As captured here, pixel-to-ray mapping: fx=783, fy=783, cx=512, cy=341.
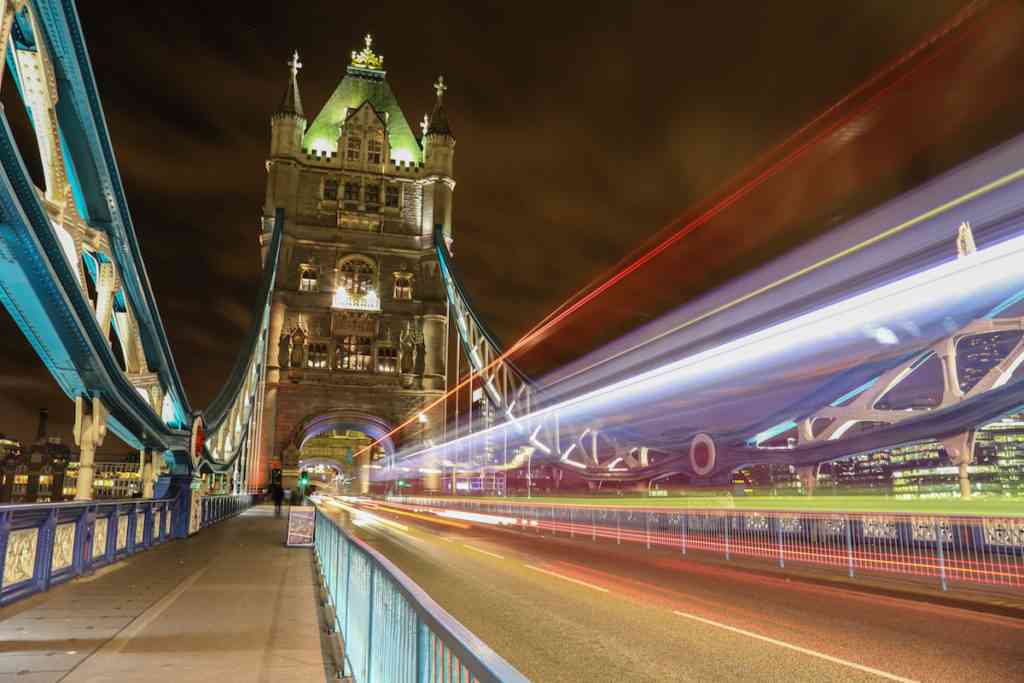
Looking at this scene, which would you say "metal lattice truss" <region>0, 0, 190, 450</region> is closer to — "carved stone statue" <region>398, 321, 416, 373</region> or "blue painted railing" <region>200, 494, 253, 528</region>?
"blue painted railing" <region>200, 494, 253, 528</region>

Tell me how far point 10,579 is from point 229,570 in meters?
4.45

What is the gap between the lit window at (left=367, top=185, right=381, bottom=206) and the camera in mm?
68125

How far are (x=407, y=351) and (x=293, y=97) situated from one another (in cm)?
2633

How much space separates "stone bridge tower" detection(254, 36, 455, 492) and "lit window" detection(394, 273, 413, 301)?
3.3 inches

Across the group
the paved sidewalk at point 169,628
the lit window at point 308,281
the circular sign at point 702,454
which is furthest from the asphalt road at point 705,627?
the lit window at point 308,281

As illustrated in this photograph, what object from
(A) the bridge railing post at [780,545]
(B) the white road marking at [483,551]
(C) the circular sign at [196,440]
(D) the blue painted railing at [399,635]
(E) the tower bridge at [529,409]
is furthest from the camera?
(C) the circular sign at [196,440]

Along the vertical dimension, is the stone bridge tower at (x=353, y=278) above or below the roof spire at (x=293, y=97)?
below

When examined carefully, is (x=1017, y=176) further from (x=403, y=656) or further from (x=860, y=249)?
(x=403, y=656)

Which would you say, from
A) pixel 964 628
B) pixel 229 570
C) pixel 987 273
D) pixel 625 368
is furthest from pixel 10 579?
pixel 625 368

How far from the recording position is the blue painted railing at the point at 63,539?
8688 mm

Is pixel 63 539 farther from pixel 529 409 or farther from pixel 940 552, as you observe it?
pixel 529 409

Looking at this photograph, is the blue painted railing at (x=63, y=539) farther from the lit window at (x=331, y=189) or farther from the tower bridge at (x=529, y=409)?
the lit window at (x=331, y=189)

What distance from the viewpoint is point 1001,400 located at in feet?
51.6

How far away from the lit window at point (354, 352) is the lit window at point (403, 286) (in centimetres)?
470
